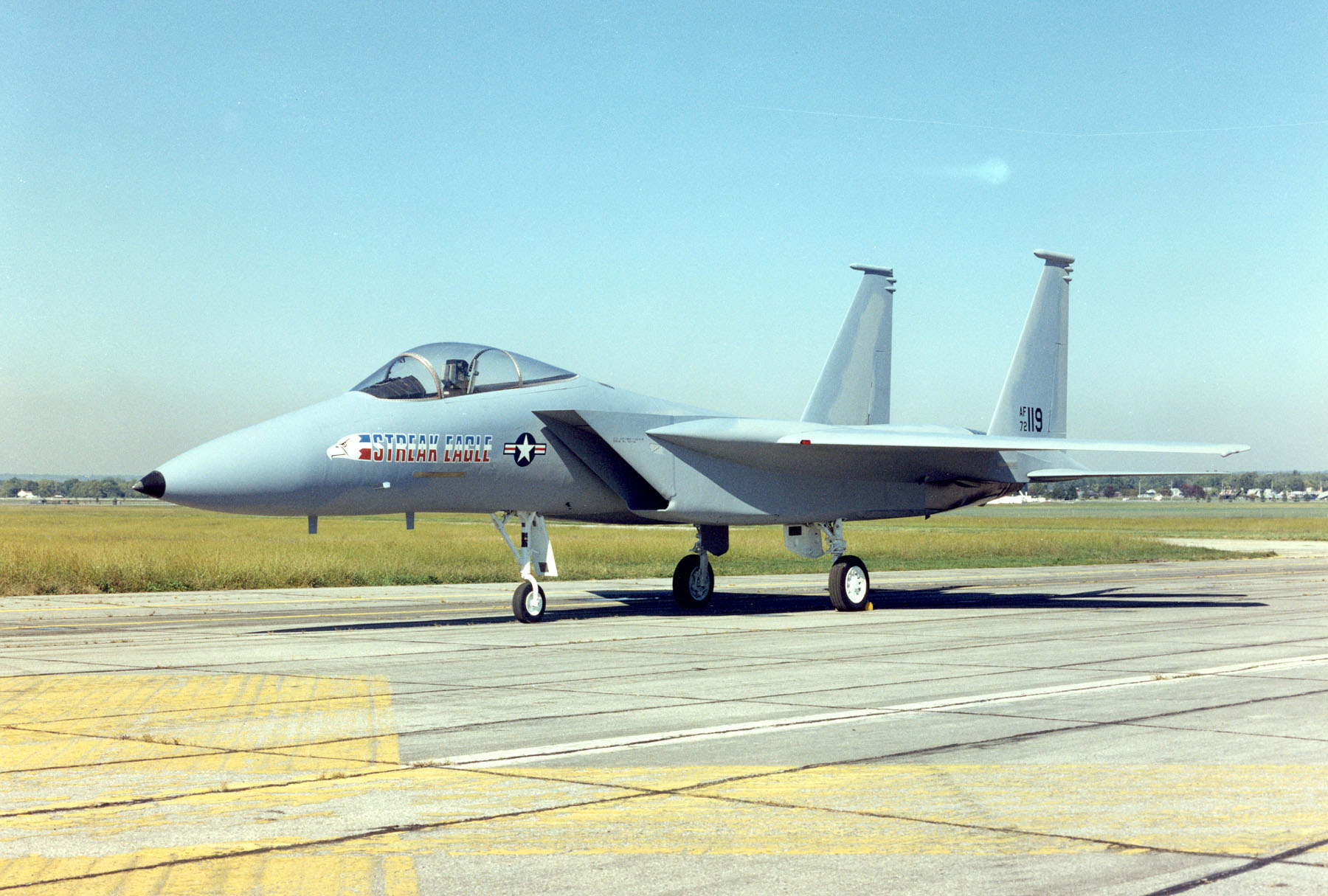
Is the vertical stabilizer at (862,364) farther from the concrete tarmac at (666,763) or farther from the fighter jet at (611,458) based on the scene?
the concrete tarmac at (666,763)

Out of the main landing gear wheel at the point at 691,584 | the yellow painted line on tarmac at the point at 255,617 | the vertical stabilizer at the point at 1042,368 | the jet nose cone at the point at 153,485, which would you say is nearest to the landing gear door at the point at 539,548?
the yellow painted line on tarmac at the point at 255,617

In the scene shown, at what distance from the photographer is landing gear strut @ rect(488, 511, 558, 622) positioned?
1547 cm

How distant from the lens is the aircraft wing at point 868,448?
1627 centimetres

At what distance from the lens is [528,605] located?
1541cm

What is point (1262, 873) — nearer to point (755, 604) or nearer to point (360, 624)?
point (360, 624)

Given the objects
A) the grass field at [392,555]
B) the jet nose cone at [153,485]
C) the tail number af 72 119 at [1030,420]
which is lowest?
the grass field at [392,555]

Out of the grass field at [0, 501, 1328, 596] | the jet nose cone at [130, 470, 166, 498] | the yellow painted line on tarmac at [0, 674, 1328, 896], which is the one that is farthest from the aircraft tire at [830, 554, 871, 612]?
the yellow painted line on tarmac at [0, 674, 1328, 896]

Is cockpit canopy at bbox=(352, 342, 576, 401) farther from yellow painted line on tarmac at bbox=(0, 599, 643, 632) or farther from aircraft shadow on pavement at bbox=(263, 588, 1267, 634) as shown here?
yellow painted line on tarmac at bbox=(0, 599, 643, 632)

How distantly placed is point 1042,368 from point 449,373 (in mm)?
11916

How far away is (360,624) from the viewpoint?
15.6m

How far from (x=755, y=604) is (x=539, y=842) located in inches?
567

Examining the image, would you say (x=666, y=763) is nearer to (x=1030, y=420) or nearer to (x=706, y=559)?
(x=706, y=559)

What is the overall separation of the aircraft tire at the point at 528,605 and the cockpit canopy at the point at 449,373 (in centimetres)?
258

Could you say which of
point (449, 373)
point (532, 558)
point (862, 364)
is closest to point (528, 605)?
point (532, 558)
